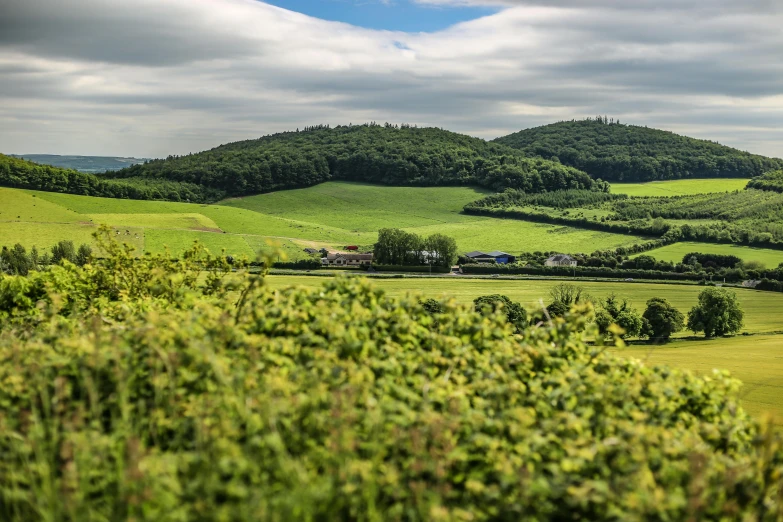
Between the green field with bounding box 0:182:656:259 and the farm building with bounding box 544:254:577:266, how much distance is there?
10655 millimetres

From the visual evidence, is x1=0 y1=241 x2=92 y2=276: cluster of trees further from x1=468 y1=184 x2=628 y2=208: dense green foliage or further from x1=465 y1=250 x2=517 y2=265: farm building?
x1=468 y1=184 x2=628 y2=208: dense green foliage

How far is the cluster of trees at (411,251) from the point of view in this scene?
107688 mm

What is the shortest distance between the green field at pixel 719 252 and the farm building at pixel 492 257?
2062cm

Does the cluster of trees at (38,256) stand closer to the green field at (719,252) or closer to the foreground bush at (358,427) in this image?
the green field at (719,252)

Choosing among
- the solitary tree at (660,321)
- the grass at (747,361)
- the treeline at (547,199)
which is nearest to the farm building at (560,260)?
the solitary tree at (660,321)

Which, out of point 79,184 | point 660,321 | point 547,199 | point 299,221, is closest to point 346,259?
point 299,221

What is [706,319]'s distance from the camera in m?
67.4

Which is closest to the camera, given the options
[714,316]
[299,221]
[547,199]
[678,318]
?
[714,316]

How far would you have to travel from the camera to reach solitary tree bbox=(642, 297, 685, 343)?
65.9 metres

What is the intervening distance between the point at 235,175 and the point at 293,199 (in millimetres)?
19152

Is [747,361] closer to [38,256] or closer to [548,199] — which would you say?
[38,256]

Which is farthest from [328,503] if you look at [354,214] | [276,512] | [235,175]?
[235,175]

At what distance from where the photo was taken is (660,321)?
219 feet

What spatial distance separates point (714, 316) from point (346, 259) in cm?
5479
